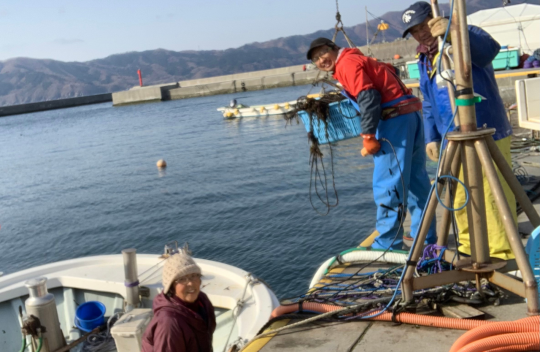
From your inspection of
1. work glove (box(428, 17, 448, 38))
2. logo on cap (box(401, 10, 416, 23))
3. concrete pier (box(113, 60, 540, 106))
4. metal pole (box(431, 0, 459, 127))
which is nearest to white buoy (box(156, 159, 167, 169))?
logo on cap (box(401, 10, 416, 23))

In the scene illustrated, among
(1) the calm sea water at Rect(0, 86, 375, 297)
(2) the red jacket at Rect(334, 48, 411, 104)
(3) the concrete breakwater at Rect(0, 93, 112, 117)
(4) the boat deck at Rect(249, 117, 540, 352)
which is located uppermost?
(3) the concrete breakwater at Rect(0, 93, 112, 117)

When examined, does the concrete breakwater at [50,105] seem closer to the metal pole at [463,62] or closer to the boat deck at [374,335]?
the boat deck at [374,335]

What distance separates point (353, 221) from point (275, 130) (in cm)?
1776

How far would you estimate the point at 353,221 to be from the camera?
36.2 ft

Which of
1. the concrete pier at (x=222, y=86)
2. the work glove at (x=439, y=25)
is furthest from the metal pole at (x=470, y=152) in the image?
A: the concrete pier at (x=222, y=86)

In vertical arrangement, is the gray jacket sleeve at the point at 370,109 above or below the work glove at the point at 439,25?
below

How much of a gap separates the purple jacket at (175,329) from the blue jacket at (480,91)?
2.27 meters

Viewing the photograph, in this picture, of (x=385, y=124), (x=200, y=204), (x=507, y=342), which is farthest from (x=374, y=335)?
(x=200, y=204)

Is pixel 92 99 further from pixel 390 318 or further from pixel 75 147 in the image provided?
pixel 390 318

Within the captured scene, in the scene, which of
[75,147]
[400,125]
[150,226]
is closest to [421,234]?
[400,125]

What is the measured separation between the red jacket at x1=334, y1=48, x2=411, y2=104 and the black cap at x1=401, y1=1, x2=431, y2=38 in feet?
2.21

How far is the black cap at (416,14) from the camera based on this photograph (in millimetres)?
3654

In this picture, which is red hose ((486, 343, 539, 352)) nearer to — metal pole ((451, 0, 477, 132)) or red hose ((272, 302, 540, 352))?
red hose ((272, 302, 540, 352))

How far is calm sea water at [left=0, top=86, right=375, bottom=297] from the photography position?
10477 mm
